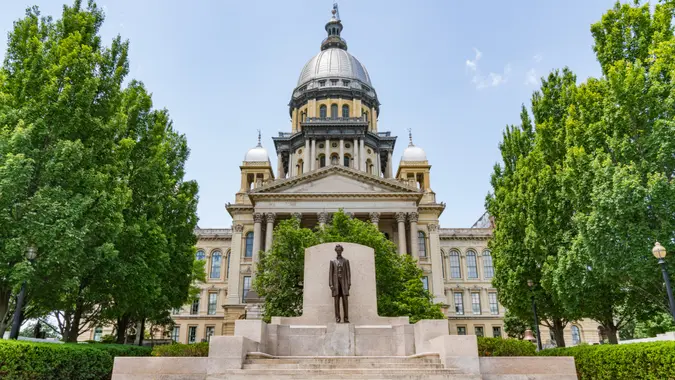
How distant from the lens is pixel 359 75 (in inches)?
2660

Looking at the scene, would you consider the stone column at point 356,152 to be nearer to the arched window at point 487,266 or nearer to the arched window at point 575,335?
the arched window at point 487,266

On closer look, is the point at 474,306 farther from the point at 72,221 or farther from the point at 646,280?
the point at 72,221

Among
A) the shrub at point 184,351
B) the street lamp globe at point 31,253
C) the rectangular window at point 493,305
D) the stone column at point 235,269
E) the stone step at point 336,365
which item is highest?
the stone column at point 235,269

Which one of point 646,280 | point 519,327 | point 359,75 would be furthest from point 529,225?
point 359,75

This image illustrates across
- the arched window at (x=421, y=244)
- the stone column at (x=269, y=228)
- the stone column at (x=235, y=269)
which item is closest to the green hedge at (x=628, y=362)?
the stone column at (x=269, y=228)

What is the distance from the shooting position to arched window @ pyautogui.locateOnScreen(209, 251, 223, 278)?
5625 cm

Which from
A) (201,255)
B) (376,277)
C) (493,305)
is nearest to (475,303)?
(493,305)

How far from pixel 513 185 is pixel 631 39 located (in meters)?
7.60

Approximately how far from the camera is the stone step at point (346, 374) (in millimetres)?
9053

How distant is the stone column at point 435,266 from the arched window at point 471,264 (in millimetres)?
9795

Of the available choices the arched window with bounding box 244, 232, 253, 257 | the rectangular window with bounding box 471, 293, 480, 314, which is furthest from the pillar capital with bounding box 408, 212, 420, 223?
the arched window with bounding box 244, 232, 253, 257

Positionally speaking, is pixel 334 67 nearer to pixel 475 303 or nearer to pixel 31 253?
pixel 475 303

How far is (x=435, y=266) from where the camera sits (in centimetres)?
4734

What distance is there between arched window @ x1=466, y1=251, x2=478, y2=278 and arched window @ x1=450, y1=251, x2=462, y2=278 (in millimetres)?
1171
